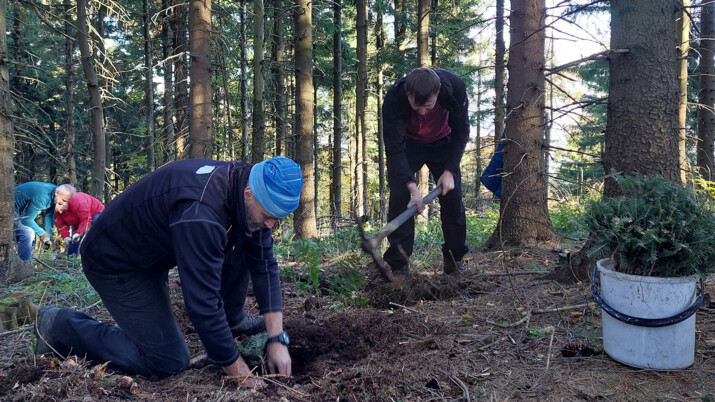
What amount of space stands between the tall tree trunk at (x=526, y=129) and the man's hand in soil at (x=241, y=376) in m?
4.00

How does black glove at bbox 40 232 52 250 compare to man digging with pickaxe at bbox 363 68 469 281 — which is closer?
man digging with pickaxe at bbox 363 68 469 281

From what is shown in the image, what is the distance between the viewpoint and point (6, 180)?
17.9 feet

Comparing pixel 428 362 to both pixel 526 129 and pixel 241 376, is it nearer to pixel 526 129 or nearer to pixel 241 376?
pixel 241 376

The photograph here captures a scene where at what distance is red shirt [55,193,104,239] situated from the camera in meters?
7.62

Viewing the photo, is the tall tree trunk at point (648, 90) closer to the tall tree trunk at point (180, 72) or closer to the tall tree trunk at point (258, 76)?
the tall tree trunk at point (258, 76)

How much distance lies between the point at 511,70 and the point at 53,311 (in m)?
5.37

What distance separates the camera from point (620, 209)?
100 inches

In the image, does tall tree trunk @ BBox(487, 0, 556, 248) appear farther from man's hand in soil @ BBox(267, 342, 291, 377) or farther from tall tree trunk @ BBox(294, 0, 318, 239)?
tall tree trunk @ BBox(294, 0, 318, 239)

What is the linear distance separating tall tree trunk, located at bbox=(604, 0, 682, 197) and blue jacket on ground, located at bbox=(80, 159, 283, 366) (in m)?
2.93

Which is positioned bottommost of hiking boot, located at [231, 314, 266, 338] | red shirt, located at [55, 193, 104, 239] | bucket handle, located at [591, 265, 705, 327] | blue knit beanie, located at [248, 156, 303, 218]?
hiking boot, located at [231, 314, 266, 338]

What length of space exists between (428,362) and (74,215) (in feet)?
23.9

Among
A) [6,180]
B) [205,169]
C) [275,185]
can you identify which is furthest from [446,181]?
[6,180]

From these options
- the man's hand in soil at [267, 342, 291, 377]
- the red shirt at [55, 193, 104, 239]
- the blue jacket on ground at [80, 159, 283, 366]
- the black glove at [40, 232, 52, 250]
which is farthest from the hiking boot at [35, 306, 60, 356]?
the black glove at [40, 232, 52, 250]

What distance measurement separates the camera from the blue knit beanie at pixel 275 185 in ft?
7.97
